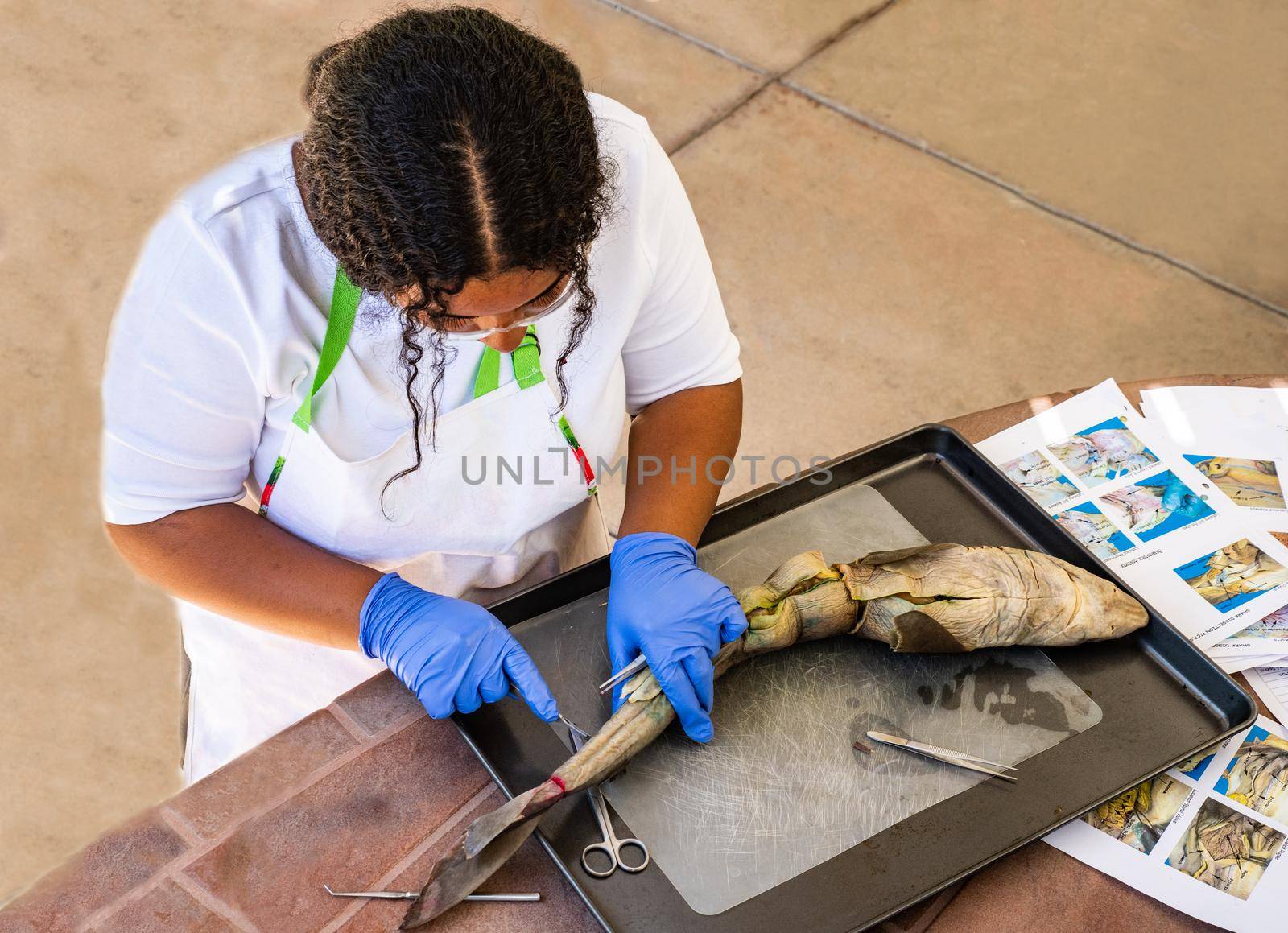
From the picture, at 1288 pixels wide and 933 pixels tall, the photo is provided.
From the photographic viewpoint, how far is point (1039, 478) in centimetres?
203

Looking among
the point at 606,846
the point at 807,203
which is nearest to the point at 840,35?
the point at 807,203

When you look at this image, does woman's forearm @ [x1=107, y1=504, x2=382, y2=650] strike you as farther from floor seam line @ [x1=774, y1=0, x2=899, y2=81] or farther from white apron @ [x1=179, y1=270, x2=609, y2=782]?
floor seam line @ [x1=774, y1=0, x2=899, y2=81]

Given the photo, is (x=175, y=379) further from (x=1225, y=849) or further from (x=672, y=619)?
(x=1225, y=849)

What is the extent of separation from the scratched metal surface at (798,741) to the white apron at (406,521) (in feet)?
0.60

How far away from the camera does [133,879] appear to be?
144 centimetres

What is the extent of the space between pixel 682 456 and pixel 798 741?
1.84ft

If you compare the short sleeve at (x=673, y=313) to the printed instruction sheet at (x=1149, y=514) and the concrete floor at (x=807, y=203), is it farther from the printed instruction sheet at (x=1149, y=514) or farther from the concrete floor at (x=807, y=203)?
the concrete floor at (x=807, y=203)

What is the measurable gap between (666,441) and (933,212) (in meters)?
2.50

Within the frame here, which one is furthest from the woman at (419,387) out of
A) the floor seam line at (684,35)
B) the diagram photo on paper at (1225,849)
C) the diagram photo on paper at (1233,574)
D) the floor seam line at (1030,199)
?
the floor seam line at (684,35)

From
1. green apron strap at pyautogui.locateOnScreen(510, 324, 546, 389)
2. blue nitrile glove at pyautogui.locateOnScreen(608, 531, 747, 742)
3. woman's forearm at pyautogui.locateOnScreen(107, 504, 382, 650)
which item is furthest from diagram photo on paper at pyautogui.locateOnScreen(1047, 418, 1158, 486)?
woman's forearm at pyautogui.locateOnScreen(107, 504, 382, 650)

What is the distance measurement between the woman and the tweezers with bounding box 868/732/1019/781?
0.27m

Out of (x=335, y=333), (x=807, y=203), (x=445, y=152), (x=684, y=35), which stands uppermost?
(x=445, y=152)

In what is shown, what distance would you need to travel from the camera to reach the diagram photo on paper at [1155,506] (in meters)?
1.97

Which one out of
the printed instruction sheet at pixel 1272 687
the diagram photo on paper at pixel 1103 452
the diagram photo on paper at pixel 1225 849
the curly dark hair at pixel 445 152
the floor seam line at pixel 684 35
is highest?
the curly dark hair at pixel 445 152
